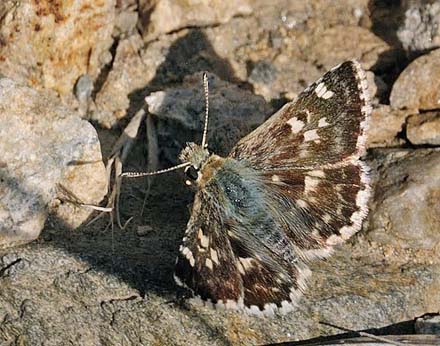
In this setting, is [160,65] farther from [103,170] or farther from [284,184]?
[284,184]

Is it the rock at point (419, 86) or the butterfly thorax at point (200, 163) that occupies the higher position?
the rock at point (419, 86)

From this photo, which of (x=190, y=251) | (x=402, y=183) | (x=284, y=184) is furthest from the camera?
(x=402, y=183)

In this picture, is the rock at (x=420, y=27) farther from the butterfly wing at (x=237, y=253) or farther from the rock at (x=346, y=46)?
the butterfly wing at (x=237, y=253)

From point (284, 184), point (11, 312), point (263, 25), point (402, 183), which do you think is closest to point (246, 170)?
point (284, 184)

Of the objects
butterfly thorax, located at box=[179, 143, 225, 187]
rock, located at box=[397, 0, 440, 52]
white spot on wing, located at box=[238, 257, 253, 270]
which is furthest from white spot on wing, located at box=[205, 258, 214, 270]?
rock, located at box=[397, 0, 440, 52]

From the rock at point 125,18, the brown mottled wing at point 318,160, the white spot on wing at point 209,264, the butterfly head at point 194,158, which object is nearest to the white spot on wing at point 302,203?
the brown mottled wing at point 318,160

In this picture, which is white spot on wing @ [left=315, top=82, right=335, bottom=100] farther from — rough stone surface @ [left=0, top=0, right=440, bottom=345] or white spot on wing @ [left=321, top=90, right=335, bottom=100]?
rough stone surface @ [left=0, top=0, right=440, bottom=345]
